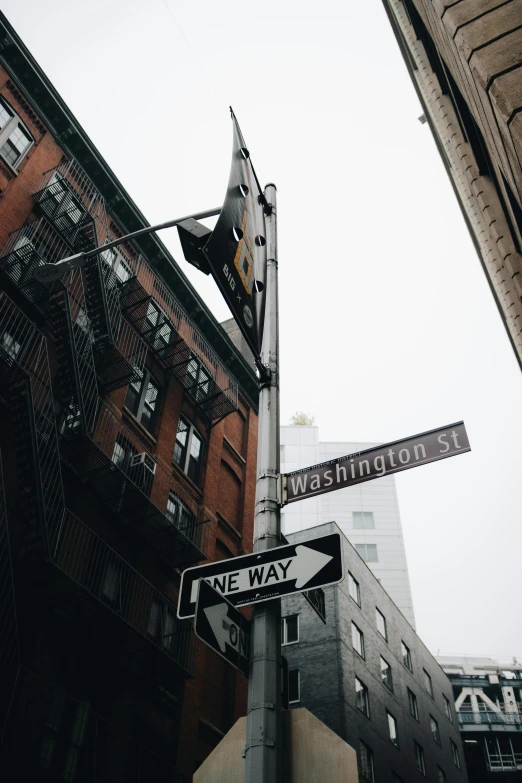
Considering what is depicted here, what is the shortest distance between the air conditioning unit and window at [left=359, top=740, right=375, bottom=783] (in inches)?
680

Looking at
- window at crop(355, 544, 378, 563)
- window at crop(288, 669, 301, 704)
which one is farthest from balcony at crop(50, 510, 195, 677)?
Answer: window at crop(355, 544, 378, 563)

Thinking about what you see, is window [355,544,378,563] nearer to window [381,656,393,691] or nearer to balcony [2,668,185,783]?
window [381,656,393,691]

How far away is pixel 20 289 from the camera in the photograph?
611 inches

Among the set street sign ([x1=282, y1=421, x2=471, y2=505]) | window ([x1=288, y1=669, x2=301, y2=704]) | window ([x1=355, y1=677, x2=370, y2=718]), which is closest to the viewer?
street sign ([x1=282, y1=421, x2=471, y2=505])

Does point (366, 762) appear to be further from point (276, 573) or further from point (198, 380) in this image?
point (276, 573)

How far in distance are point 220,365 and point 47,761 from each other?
1525cm

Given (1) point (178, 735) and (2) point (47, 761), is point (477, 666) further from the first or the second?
(2) point (47, 761)

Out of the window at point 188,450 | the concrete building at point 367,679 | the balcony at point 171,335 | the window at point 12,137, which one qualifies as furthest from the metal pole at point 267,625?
the concrete building at point 367,679

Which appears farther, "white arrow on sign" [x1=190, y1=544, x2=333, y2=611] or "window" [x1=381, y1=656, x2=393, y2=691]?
"window" [x1=381, y1=656, x2=393, y2=691]

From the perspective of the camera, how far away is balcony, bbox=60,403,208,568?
14945 mm

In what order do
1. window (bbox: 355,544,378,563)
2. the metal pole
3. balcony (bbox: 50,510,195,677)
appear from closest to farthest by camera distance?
the metal pole < balcony (bbox: 50,510,195,677) < window (bbox: 355,544,378,563)

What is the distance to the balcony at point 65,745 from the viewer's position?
10719 mm

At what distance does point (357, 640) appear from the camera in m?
31.5

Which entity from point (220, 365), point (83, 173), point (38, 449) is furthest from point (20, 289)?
point (220, 365)
